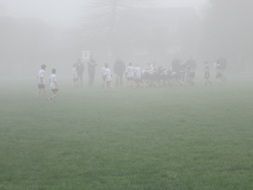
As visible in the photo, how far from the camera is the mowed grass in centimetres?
996

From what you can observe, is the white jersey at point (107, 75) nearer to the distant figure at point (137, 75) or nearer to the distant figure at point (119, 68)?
the distant figure at point (137, 75)

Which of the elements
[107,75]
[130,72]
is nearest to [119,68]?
[130,72]

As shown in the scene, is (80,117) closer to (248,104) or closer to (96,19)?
(248,104)

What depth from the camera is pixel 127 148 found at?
512 inches

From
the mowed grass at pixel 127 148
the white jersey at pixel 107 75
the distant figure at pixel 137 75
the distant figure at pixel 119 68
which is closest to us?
the mowed grass at pixel 127 148

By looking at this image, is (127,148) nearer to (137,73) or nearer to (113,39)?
(137,73)

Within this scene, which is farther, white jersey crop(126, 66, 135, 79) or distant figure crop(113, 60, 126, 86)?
distant figure crop(113, 60, 126, 86)

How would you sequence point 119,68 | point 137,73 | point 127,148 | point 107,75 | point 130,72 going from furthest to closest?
point 119,68 → point 130,72 → point 137,73 → point 107,75 → point 127,148

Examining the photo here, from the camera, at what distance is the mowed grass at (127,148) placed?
9.96m

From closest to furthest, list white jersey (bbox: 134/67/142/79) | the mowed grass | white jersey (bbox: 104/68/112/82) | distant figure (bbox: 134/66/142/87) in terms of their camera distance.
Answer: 1. the mowed grass
2. white jersey (bbox: 104/68/112/82)
3. white jersey (bbox: 134/67/142/79)
4. distant figure (bbox: 134/66/142/87)

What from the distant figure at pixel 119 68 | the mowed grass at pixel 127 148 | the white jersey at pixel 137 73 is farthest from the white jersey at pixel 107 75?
the mowed grass at pixel 127 148

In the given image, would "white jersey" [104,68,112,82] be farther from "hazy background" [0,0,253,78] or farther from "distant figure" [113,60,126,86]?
"hazy background" [0,0,253,78]

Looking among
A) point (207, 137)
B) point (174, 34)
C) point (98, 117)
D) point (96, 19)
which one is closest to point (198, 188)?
point (207, 137)

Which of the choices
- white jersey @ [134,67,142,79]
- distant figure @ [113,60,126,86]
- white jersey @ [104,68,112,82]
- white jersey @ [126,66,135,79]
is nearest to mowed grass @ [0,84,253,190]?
white jersey @ [104,68,112,82]
